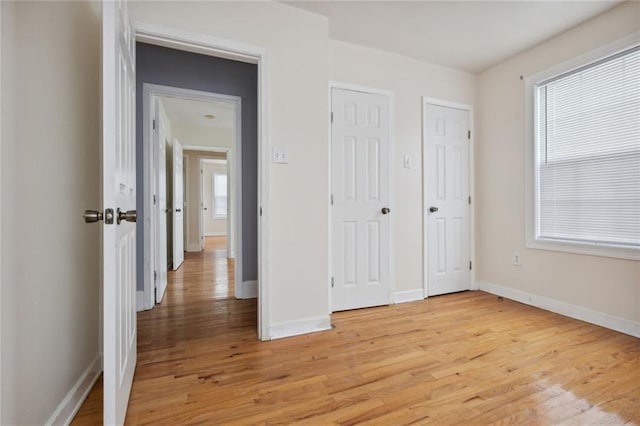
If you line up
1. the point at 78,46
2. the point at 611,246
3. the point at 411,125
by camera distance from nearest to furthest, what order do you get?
the point at 78,46
the point at 611,246
the point at 411,125

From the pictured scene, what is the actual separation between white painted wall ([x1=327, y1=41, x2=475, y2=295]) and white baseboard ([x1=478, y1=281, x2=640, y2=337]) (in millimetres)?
894

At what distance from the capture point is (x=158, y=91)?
2.90 m

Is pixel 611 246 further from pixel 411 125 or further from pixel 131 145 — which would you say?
pixel 131 145

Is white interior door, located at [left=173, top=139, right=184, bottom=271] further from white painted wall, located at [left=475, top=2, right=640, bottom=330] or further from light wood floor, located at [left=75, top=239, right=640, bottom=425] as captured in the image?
white painted wall, located at [left=475, top=2, right=640, bottom=330]

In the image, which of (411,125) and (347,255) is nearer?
(347,255)

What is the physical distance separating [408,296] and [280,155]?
6.27 ft

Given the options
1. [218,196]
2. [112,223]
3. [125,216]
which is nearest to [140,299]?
[125,216]

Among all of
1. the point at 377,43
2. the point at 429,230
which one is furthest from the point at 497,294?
the point at 377,43

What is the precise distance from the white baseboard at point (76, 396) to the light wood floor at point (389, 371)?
5 cm

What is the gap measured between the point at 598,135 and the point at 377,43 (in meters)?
1.98

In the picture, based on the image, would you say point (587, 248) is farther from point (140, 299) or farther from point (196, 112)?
point (196, 112)

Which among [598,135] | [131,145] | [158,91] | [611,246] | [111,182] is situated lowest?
[611,246]

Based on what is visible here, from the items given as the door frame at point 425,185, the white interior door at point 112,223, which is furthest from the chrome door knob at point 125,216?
the door frame at point 425,185

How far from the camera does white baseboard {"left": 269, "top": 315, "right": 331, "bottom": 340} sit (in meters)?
2.19
